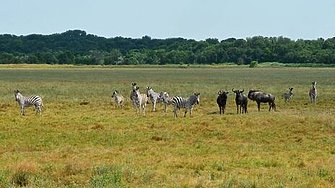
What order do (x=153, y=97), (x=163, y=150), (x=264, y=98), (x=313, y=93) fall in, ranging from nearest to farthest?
(x=163, y=150) → (x=264, y=98) → (x=153, y=97) → (x=313, y=93)

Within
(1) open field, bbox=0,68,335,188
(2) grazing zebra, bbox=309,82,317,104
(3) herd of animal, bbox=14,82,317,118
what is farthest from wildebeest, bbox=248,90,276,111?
(2) grazing zebra, bbox=309,82,317,104

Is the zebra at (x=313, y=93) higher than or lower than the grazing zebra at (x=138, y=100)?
lower

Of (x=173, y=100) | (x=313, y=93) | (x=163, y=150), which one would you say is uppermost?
(x=173, y=100)

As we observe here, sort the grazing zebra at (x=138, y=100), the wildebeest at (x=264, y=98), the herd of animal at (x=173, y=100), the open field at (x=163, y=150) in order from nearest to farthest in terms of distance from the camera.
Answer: the open field at (x=163, y=150), the herd of animal at (x=173, y=100), the grazing zebra at (x=138, y=100), the wildebeest at (x=264, y=98)

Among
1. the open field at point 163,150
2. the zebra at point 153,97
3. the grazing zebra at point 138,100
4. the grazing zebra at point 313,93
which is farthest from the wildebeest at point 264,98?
the grazing zebra at point 138,100

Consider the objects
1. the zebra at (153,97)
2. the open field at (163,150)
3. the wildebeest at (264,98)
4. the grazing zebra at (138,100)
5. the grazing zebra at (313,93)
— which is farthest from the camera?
the grazing zebra at (313,93)

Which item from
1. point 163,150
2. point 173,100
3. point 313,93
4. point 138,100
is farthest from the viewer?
point 313,93

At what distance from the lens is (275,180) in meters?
12.6

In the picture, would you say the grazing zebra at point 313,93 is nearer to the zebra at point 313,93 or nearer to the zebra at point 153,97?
the zebra at point 313,93

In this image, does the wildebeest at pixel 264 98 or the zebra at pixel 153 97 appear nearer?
the wildebeest at pixel 264 98

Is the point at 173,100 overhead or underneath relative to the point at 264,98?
overhead

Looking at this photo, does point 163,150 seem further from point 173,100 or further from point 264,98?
point 264,98

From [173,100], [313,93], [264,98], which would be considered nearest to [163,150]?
[173,100]

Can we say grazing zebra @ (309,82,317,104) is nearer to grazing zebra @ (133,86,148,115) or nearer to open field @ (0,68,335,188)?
open field @ (0,68,335,188)
